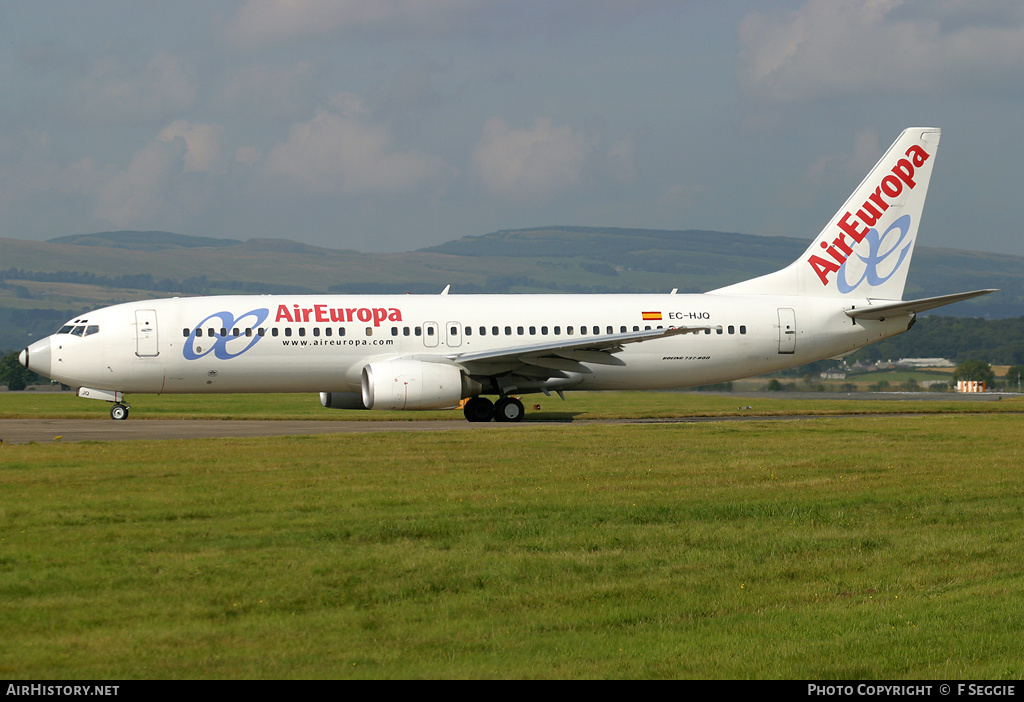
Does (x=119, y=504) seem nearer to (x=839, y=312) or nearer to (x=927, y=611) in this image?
(x=927, y=611)

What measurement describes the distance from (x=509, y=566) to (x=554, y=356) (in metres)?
19.2

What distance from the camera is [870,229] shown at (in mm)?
32531

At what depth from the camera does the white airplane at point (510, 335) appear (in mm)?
28562

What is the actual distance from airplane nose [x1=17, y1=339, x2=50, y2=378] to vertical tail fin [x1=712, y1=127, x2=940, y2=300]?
63.7ft

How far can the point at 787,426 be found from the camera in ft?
80.1

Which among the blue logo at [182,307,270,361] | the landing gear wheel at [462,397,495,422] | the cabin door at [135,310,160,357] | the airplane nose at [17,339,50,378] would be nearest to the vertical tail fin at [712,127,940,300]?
the landing gear wheel at [462,397,495,422]

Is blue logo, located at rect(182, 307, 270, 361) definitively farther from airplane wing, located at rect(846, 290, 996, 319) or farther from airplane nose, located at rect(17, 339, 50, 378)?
airplane wing, located at rect(846, 290, 996, 319)

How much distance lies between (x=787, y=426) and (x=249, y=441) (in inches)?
462

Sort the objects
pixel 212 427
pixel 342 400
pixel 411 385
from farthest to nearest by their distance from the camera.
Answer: pixel 342 400
pixel 411 385
pixel 212 427

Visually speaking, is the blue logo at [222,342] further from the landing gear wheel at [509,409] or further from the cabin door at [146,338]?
the landing gear wheel at [509,409]

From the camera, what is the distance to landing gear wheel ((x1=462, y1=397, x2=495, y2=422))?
2961 centimetres

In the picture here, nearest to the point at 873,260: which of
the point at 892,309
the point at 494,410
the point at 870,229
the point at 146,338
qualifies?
the point at 870,229

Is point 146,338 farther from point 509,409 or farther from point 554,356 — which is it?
point 554,356


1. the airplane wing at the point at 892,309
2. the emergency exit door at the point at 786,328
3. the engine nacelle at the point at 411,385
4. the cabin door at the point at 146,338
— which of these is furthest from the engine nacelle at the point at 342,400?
the airplane wing at the point at 892,309
